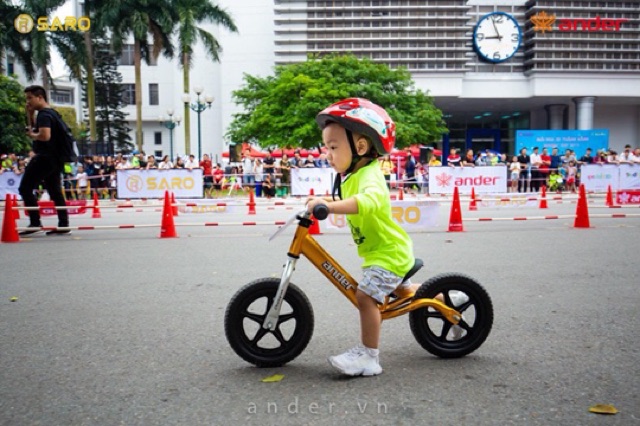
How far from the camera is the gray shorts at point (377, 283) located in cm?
326

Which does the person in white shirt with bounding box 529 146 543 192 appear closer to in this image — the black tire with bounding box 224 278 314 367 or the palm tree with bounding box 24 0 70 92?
the black tire with bounding box 224 278 314 367

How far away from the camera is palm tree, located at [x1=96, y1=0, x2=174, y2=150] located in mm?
34875

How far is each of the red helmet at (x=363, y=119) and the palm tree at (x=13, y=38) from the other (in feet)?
124

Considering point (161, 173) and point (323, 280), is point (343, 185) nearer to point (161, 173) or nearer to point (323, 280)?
point (323, 280)

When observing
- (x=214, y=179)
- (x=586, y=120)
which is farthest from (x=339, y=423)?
(x=586, y=120)

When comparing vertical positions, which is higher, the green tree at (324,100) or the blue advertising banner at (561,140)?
the green tree at (324,100)

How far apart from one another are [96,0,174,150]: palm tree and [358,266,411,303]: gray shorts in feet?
115

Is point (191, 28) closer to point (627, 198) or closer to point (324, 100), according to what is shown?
point (324, 100)

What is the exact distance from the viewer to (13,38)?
1406 inches

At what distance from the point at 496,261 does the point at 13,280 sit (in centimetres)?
577

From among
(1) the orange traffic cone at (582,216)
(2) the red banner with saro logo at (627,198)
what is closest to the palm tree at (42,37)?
(2) the red banner with saro logo at (627,198)

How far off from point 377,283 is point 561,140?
117 ft

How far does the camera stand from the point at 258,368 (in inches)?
139

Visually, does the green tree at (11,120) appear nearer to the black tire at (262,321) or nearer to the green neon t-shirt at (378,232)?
the black tire at (262,321)
